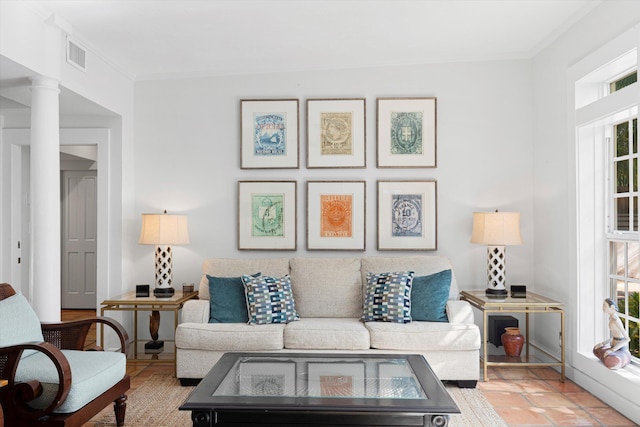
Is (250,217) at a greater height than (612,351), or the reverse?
(250,217)

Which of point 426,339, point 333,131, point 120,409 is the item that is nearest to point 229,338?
point 120,409

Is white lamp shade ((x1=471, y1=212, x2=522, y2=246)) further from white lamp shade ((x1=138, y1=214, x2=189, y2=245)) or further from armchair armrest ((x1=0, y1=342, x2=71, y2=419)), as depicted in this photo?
armchair armrest ((x1=0, y1=342, x2=71, y2=419))

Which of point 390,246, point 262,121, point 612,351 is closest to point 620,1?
point 612,351

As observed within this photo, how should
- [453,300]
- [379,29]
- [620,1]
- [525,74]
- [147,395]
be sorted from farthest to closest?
[525,74], [453,300], [379,29], [147,395], [620,1]

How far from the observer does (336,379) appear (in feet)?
9.03

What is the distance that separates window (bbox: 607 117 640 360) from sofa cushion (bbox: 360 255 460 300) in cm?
122

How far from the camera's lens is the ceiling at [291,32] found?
11.8 ft

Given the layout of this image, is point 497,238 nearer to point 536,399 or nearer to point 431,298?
point 431,298

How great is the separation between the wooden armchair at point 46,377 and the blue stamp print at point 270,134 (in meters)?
2.33

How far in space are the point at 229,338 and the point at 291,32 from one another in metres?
2.45

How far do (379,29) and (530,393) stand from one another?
301cm

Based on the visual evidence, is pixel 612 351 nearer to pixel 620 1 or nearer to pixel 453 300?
pixel 453 300

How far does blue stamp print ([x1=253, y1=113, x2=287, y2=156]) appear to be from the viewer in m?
4.92

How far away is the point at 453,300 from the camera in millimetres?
4332
